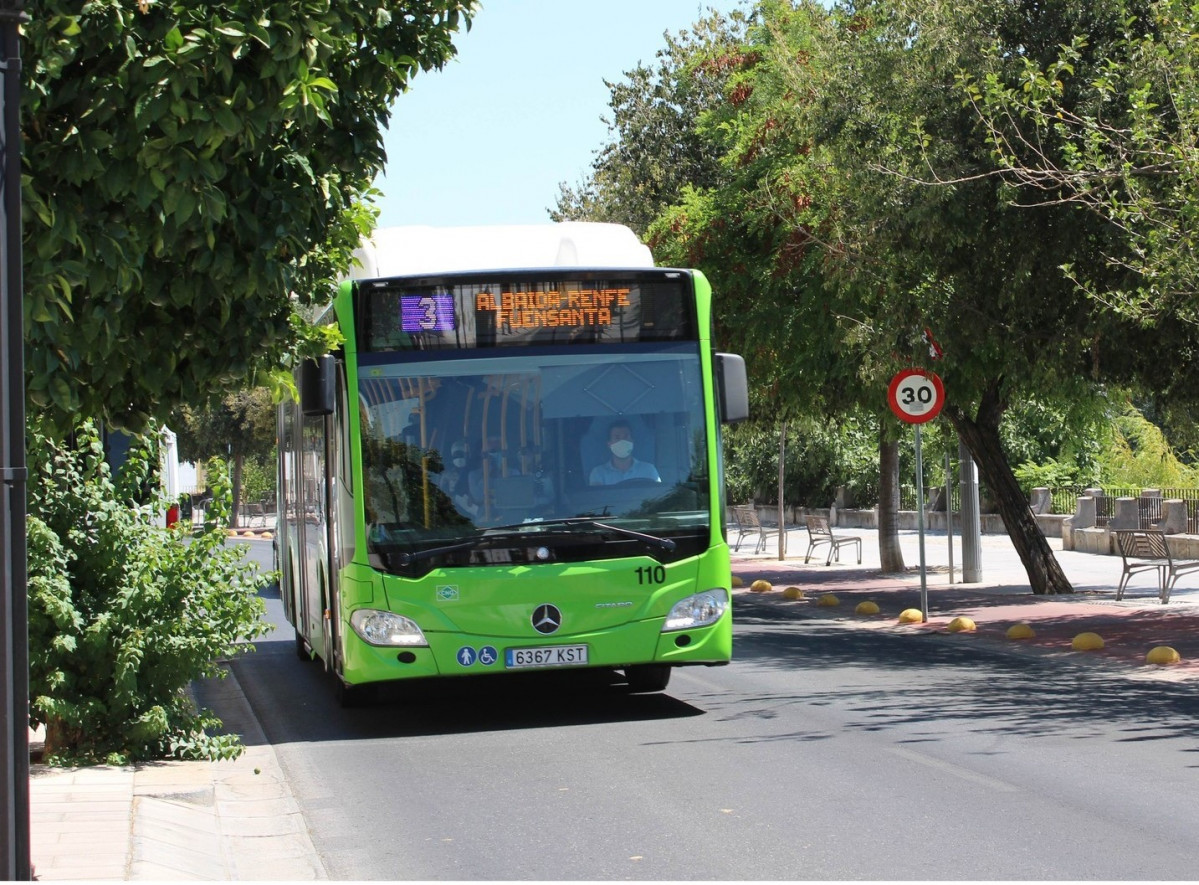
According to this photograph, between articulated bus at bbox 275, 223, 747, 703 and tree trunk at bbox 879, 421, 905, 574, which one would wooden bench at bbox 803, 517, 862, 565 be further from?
articulated bus at bbox 275, 223, 747, 703

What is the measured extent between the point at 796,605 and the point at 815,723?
12.3 m

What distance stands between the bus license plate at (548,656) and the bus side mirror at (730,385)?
1.95 meters

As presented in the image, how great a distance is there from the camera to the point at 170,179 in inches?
248

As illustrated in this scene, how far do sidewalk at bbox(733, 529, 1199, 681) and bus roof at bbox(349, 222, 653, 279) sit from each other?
598 centimetres

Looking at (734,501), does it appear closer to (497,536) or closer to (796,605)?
(796,605)

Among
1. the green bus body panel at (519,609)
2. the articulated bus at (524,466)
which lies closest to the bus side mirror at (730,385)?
the articulated bus at (524,466)

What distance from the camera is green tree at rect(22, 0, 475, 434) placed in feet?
20.1

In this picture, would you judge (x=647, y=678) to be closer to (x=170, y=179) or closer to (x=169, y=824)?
(x=169, y=824)

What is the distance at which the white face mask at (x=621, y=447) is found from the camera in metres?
10.9

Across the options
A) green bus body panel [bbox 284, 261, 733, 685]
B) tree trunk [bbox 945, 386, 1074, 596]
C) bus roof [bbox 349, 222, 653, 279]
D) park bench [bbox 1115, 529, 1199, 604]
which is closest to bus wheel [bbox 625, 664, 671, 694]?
green bus body panel [bbox 284, 261, 733, 685]

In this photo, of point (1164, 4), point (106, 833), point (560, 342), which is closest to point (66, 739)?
point (106, 833)

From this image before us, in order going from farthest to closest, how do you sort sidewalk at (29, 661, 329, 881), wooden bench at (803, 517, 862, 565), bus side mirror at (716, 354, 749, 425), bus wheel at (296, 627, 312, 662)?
wooden bench at (803, 517, 862, 565)
bus wheel at (296, 627, 312, 662)
bus side mirror at (716, 354, 749, 425)
sidewalk at (29, 661, 329, 881)

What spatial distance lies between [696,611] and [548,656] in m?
1.11

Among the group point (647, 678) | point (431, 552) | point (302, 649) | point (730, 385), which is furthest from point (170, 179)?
point (302, 649)
